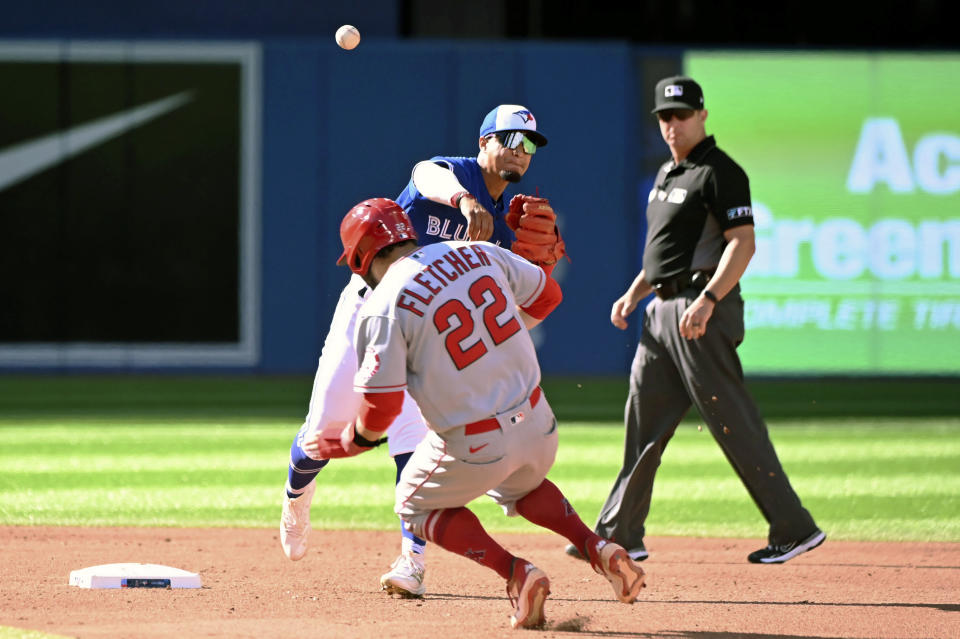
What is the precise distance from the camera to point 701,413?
577cm

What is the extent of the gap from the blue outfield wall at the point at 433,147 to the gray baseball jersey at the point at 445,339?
38.3 feet

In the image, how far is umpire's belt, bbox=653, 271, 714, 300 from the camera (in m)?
5.77

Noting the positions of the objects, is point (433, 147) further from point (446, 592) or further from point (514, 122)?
point (446, 592)

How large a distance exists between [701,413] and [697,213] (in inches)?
33.3

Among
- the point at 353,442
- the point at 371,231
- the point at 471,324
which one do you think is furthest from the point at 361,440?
the point at 371,231

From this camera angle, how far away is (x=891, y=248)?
15.9 m

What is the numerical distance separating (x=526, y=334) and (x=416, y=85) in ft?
40.0

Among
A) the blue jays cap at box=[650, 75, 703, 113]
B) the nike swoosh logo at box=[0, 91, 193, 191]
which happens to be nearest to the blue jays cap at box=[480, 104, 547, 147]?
the blue jays cap at box=[650, 75, 703, 113]

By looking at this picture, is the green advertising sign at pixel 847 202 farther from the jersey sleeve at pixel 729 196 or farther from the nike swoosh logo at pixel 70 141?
the jersey sleeve at pixel 729 196

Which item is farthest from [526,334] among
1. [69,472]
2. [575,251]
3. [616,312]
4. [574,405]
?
[575,251]

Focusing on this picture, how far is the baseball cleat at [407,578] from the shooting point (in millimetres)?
5012

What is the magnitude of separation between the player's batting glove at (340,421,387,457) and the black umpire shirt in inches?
74.0

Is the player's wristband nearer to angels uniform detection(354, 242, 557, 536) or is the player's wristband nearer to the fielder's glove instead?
the fielder's glove

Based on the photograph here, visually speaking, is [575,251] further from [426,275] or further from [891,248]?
[426,275]
